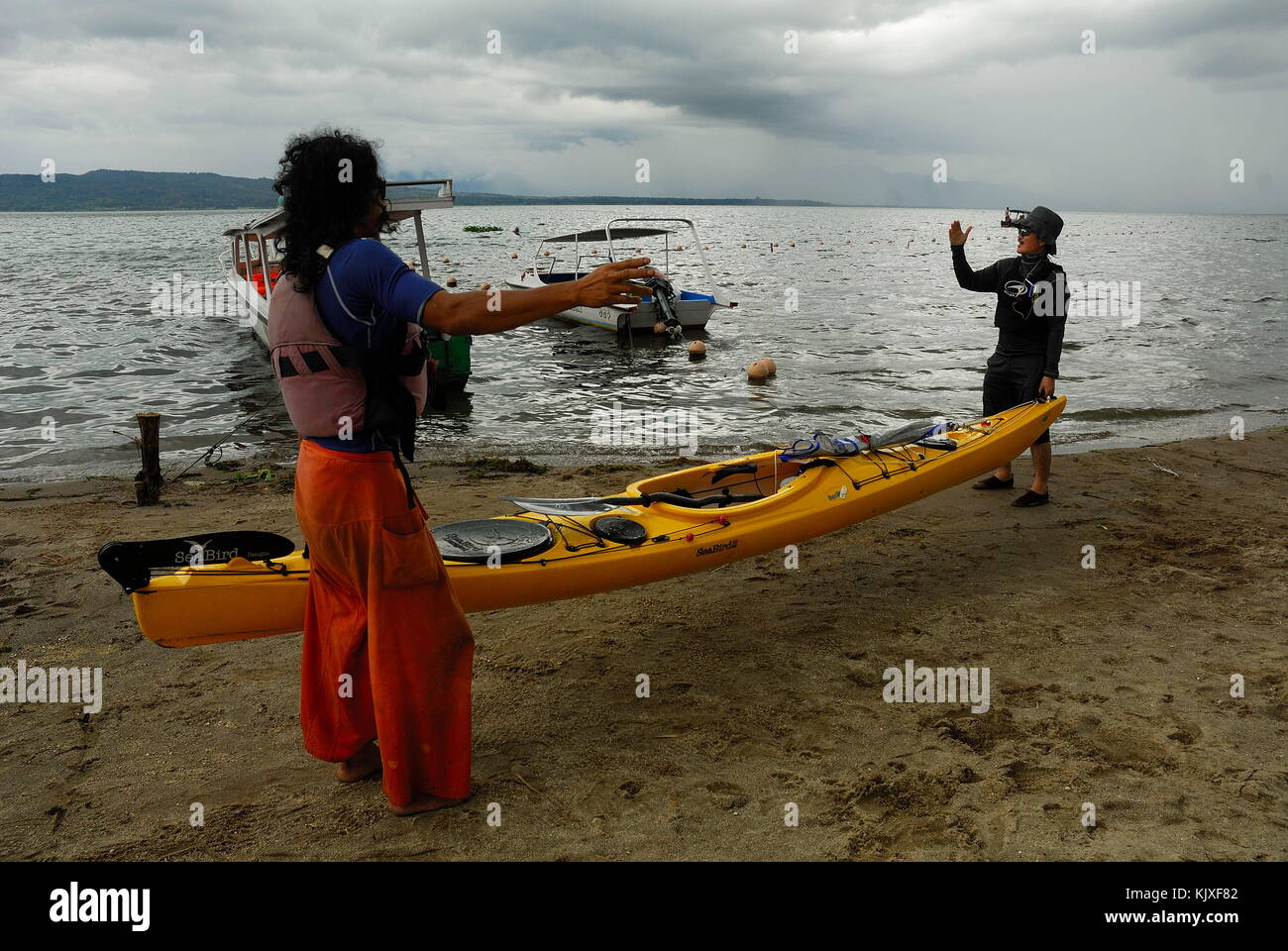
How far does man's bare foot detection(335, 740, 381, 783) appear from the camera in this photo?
3.48 metres

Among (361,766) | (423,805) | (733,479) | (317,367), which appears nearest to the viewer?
(317,367)

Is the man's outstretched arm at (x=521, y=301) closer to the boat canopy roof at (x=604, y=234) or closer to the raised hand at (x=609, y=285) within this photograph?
the raised hand at (x=609, y=285)

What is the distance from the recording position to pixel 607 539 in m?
4.35

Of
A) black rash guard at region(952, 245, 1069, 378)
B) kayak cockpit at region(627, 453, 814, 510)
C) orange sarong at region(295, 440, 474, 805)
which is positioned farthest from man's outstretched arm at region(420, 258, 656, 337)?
black rash guard at region(952, 245, 1069, 378)

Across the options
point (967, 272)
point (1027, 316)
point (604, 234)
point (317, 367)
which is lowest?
point (317, 367)

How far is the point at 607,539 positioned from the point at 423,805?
156 centimetres

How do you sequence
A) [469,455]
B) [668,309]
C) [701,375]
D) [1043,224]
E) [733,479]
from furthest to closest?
[668,309] → [701,375] → [469,455] → [1043,224] → [733,479]

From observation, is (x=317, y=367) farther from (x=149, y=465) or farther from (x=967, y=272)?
(x=149, y=465)

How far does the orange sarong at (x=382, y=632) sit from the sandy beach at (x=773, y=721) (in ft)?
0.84

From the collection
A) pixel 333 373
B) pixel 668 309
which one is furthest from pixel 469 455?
pixel 668 309

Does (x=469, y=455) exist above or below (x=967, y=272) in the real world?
below

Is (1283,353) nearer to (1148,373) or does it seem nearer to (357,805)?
(1148,373)

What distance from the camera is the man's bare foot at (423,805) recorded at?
10.7 ft

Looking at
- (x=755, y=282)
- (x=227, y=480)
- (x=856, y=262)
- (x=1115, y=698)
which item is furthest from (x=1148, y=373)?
(x=856, y=262)
